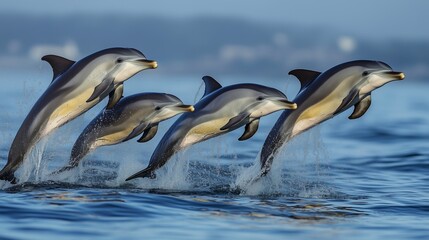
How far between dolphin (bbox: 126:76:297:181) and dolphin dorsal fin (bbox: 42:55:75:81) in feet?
6.31

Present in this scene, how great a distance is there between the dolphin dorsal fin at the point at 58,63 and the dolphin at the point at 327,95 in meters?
3.39

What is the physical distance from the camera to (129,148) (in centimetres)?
1884

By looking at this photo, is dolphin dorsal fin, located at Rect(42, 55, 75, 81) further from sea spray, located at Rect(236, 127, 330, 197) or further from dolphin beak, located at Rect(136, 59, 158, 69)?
sea spray, located at Rect(236, 127, 330, 197)

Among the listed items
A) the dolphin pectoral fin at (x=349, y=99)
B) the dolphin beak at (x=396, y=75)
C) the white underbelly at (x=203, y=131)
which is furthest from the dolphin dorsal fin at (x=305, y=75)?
the white underbelly at (x=203, y=131)

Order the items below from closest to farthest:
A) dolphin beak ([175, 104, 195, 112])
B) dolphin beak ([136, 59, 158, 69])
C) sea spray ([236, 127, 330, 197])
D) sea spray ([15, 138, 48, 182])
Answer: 1. dolphin beak ([136, 59, 158, 69])
2. dolphin beak ([175, 104, 195, 112])
3. sea spray ([15, 138, 48, 182])
4. sea spray ([236, 127, 330, 197])

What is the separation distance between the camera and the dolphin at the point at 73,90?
15609mm

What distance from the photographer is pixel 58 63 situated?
15938 millimetres

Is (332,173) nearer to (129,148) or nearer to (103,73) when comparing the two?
(129,148)

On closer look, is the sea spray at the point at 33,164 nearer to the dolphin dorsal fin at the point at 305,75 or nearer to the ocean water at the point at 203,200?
the ocean water at the point at 203,200

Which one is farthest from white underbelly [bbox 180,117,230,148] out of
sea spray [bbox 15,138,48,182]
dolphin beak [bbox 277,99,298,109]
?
sea spray [bbox 15,138,48,182]

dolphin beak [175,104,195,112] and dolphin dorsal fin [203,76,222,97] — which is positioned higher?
dolphin dorsal fin [203,76,222,97]

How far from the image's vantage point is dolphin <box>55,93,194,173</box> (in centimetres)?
1597

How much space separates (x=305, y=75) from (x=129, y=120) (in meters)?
2.87


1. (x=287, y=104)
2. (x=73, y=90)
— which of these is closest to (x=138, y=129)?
(x=73, y=90)
